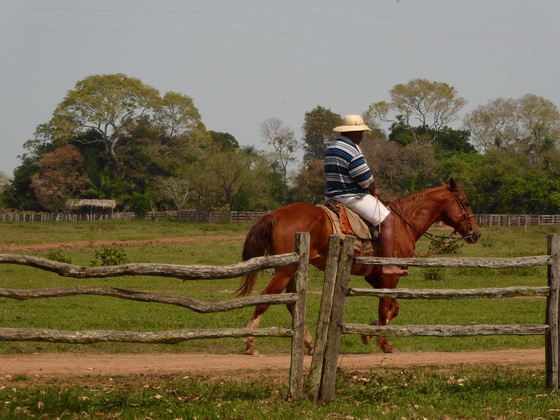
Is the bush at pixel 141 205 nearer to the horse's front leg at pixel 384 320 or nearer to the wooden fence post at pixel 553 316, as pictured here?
the horse's front leg at pixel 384 320

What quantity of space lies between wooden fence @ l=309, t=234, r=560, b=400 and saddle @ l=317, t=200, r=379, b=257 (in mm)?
2753

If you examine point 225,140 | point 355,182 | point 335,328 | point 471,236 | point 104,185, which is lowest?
point 335,328

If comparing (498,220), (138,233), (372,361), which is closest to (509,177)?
(498,220)

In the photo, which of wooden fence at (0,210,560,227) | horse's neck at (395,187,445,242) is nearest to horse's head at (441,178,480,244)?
horse's neck at (395,187,445,242)

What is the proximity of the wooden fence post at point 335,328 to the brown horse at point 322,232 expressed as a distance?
1.77 meters

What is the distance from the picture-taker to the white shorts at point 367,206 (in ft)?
37.9

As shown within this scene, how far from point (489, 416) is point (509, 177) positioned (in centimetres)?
6284

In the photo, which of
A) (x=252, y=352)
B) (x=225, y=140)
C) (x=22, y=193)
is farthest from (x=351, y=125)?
(x=225, y=140)

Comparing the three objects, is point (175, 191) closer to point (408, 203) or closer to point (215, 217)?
point (215, 217)

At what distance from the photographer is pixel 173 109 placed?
3570 inches

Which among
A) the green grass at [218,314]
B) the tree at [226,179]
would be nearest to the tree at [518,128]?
the tree at [226,179]

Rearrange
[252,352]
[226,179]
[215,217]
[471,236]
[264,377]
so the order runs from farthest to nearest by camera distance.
Answer: [226,179] < [215,217] < [471,236] < [252,352] < [264,377]

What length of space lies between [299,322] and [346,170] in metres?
3.88

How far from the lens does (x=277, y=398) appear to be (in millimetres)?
7988
